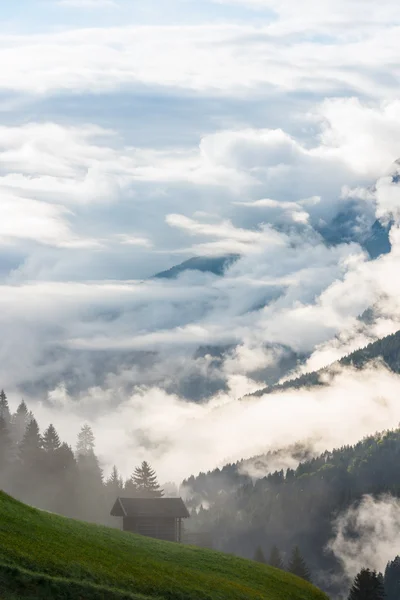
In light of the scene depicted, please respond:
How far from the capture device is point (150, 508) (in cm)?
13862

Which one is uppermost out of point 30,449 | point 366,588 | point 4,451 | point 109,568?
point 30,449

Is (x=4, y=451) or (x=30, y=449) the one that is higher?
(x=30, y=449)

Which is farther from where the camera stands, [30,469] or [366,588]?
[30,469]

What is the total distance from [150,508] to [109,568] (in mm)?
68531

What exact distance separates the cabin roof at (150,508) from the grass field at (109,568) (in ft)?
144

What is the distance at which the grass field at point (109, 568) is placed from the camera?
2420 inches

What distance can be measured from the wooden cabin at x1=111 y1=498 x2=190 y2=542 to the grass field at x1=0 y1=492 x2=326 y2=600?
4390 centimetres

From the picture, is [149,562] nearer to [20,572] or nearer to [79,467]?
[20,572]

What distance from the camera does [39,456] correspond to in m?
176

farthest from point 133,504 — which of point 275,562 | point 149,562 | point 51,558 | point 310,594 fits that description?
point 51,558

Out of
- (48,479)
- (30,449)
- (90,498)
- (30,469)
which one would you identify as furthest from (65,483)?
(30,449)

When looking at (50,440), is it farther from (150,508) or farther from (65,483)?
(150,508)

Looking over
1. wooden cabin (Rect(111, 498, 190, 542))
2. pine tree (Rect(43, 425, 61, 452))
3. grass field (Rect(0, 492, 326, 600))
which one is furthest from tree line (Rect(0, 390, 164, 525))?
grass field (Rect(0, 492, 326, 600))

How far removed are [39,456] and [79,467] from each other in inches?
774
